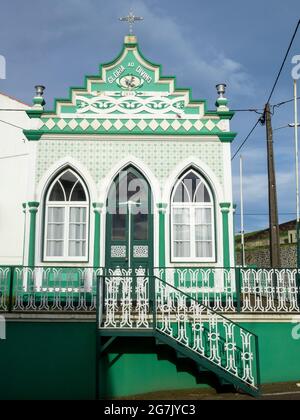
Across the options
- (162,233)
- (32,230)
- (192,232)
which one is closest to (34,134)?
(32,230)

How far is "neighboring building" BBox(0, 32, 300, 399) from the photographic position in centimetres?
723

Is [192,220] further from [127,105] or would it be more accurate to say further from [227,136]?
[127,105]

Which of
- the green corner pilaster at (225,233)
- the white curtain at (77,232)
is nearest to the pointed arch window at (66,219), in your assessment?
the white curtain at (77,232)

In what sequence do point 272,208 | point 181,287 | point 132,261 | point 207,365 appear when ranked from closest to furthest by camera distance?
point 207,365
point 181,287
point 132,261
point 272,208

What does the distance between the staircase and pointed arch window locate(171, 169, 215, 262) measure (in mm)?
1699

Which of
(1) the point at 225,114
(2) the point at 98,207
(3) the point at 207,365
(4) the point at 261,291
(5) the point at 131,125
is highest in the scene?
(1) the point at 225,114

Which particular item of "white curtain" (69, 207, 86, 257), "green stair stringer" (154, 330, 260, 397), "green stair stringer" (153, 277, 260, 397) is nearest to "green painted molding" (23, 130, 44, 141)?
"white curtain" (69, 207, 86, 257)

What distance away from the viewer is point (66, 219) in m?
9.09

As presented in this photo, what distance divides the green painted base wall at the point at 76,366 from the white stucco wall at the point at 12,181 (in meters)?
7.38

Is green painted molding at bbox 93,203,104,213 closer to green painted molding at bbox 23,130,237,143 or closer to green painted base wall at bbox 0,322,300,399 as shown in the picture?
green painted molding at bbox 23,130,237,143

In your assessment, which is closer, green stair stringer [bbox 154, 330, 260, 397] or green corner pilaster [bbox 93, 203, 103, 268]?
green stair stringer [bbox 154, 330, 260, 397]

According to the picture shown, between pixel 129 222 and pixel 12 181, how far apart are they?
24.3 ft
